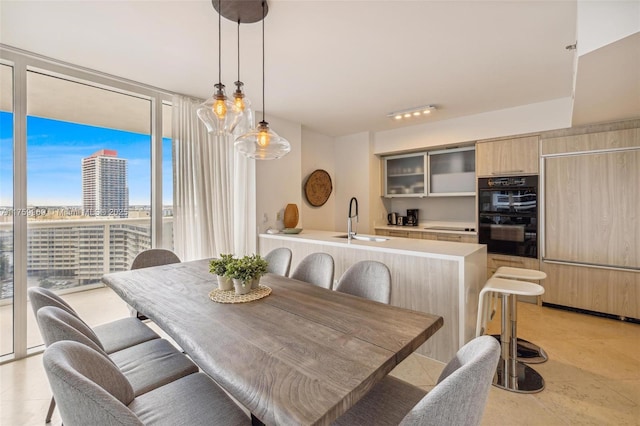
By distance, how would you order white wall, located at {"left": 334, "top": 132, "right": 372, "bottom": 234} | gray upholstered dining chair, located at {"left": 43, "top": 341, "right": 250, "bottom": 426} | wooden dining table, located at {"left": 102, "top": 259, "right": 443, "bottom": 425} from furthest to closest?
white wall, located at {"left": 334, "top": 132, "right": 372, "bottom": 234} < wooden dining table, located at {"left": 102, "top": 259, "right": 443, "bottom": 425} < gray upholstered dining chair, located at {"left": 43, "top": 341, "right": 250, "bottom": 426}

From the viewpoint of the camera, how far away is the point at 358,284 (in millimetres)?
1999

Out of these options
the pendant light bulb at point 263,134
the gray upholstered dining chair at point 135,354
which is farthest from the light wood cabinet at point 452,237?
the gray upholstered dining chair at point 135,354

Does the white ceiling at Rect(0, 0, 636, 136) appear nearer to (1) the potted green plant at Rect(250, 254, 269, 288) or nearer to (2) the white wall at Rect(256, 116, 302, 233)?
(2) the white wall at Rect(256, 116, 302, 233)

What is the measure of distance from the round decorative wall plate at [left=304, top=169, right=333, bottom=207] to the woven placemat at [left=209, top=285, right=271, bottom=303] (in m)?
3.01

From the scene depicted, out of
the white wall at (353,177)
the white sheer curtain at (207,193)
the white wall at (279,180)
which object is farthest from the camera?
the white wall at (353,177)

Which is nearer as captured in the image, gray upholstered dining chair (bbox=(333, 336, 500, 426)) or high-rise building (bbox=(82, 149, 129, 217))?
gray upholstered dining chair (bbox=(333, 336, 500, 426))

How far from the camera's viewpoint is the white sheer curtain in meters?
3.22

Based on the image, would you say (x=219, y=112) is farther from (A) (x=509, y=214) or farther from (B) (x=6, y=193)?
(A) (x=509, y=214)

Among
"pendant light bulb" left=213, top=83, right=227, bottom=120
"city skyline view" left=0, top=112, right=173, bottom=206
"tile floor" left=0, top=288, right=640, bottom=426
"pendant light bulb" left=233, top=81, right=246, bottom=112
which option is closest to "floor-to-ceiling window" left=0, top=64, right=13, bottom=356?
"city skyline view" left=0, top=112, right=173, bottom=206

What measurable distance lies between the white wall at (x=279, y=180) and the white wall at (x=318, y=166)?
359mm

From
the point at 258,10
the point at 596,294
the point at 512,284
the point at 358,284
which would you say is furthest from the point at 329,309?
the point at 596,294

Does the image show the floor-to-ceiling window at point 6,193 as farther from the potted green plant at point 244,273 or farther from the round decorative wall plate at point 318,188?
the round decorative wall plate at point 318,188

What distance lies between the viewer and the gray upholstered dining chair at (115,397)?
0.73 metres

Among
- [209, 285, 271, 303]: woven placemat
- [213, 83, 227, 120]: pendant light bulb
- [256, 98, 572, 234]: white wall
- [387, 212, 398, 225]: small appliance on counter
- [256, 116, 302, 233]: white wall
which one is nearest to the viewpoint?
[209, 285, 271, 303]: woven placemat
